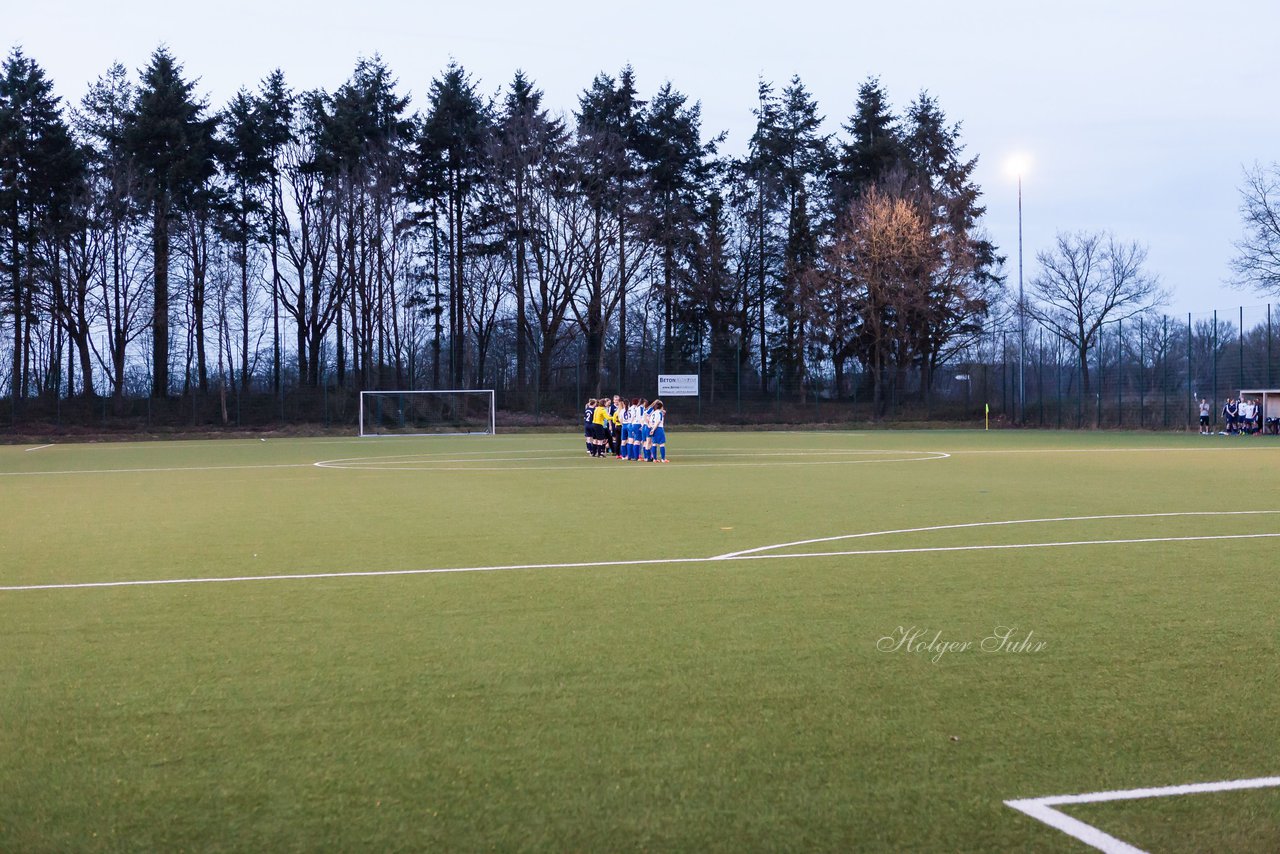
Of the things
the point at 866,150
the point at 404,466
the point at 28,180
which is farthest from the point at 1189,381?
the point at 28,180

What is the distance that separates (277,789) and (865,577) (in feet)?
18.1

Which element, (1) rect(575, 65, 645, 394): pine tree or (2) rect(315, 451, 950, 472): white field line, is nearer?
(2) rect(315, 451, 950, 472): white field line

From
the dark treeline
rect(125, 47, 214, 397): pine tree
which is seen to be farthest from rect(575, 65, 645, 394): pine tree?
rect(125, 47, 214, 397): pine tree

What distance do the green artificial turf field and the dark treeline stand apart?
45.9m

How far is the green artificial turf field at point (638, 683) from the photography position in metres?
3.82

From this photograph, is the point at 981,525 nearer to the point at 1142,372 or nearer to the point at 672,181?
the point at 1142,372

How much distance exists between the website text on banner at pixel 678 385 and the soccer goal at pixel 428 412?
8543mm

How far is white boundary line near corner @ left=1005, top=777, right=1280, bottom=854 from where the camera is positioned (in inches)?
140

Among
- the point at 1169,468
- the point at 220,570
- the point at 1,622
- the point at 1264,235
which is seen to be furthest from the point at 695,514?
the point at 1264,235

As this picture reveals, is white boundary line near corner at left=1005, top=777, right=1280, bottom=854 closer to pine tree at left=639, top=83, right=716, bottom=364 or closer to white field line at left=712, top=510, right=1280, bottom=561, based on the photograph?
white field line at left=712, top=510, right=1280, bottom=561

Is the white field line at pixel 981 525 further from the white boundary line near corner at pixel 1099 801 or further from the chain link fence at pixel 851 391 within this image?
the chain link fence at pixel 851 391

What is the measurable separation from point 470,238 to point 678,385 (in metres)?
14.0

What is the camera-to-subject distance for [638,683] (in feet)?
18.1

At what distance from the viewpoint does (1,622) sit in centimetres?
721
